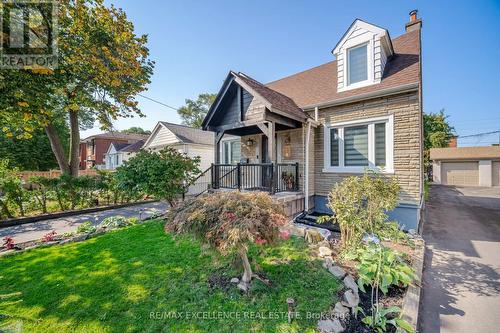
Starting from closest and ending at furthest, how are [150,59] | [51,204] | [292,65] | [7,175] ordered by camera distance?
[7,175] → [51,204] → [150,59] → [292,65]

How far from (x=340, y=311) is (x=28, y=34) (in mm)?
10294

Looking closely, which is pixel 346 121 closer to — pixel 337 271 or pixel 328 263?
pixel 328 263

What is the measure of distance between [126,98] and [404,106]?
38.8 ft

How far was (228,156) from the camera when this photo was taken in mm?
11773

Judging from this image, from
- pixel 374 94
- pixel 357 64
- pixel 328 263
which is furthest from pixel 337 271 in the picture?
pixel 357 64

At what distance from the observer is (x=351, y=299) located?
9.88ft

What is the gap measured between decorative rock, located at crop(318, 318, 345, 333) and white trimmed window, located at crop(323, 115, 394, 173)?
5267mm

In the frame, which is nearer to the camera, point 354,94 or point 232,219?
point 232,219

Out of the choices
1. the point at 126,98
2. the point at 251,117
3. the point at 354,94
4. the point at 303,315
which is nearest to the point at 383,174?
the point at 354,94

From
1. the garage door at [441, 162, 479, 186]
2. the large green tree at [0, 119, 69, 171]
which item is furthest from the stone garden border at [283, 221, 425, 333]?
the large green tree at [0, 119, 69, 171]

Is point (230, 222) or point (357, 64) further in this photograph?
point (357, 64)

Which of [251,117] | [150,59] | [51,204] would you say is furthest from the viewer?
[150,59]

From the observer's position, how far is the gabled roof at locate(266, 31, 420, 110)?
6703mm

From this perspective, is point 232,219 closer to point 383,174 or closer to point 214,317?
point 214,317
